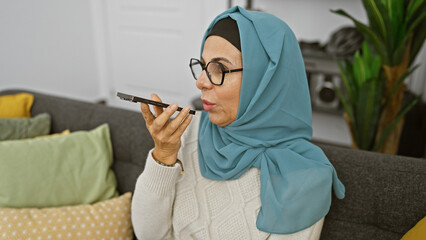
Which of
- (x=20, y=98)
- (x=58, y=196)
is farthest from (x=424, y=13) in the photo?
(x=20, y=98)

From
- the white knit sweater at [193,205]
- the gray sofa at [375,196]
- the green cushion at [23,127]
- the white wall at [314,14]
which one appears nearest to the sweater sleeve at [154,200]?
the white knit sweater at [193,205]

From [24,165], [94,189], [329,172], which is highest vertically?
[329,172]

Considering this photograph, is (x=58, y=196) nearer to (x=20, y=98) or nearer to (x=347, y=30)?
(x=20, y=98)

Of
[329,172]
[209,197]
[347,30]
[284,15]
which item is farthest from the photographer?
[284,15]

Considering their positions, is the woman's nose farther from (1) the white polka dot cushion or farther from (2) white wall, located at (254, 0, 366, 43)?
(2) white wall, located at (254, 0, 366, 43)

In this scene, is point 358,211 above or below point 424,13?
below

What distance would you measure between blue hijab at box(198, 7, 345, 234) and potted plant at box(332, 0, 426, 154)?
71 cm

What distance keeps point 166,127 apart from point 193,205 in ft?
0.97

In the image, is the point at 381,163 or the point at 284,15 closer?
the point at 381,163

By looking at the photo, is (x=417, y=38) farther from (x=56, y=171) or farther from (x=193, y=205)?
(x=56, y=171)

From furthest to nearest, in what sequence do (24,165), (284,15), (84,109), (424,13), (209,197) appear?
(284,15)
(84,109)
(424,13)
(24,165)
(209,197)

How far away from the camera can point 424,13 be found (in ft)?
4.62

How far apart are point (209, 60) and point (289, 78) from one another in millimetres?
221

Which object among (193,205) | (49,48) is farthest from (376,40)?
(49,48)
